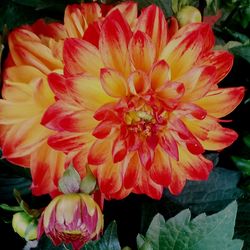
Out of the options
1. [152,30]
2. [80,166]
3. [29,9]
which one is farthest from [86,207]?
[29,9]

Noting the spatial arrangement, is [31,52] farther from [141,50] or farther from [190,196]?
[190,196]

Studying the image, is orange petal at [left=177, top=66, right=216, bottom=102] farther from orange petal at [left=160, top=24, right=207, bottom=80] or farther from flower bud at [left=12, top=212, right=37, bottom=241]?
flower bud at [left=12, top=212, right=37, bottom=241]

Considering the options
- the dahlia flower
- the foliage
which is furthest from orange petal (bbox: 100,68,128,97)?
the foliage

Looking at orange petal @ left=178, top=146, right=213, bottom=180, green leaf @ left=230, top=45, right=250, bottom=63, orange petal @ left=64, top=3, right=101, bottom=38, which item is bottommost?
orange petal @ left=178, top=146, right=213, bottom=180

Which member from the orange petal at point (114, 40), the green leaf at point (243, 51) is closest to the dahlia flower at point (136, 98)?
the orange petal at point (114, 40)

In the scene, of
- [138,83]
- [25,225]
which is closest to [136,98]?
[138,83]

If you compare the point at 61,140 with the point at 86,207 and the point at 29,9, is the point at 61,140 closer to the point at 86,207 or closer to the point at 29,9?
the point at 86,207

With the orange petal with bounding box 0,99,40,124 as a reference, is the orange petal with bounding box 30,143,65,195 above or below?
below
